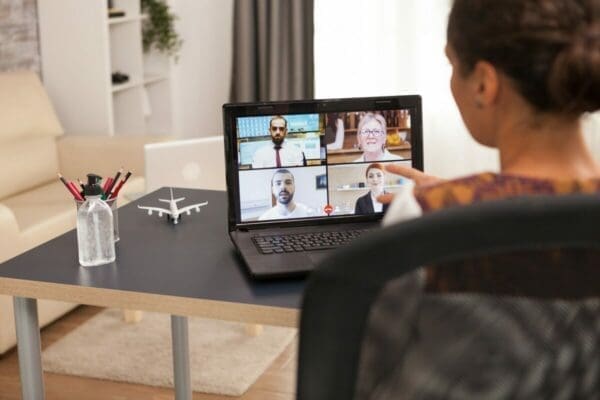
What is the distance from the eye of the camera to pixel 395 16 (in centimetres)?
443

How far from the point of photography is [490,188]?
3.22 feet

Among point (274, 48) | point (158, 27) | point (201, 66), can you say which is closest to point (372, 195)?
point (274, 48)

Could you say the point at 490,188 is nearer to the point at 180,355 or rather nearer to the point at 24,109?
the point at 180,355

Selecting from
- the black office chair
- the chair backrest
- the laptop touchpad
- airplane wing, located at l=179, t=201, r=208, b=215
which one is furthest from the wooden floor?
the black office chair

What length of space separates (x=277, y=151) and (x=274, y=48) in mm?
2824

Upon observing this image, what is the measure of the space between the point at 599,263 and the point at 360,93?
379 cm

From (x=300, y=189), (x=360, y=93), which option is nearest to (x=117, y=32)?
(x=360, y=93)

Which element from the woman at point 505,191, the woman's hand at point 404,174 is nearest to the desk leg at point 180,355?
the woman's hand at point 404,174

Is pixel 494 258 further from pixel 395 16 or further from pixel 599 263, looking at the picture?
pixel 395 16

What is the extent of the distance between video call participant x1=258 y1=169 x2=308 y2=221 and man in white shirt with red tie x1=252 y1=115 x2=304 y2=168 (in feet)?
0.08

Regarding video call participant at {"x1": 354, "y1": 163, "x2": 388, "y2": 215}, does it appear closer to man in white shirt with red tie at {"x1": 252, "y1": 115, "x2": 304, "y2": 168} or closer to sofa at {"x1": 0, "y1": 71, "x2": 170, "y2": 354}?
man in white shirt with red tie at {"x1": 252, "y1": 115, "x2": 304, "y2": 168}

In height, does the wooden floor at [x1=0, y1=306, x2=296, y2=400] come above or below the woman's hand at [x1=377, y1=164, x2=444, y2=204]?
below

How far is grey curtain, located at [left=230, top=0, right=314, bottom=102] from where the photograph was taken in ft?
15.1

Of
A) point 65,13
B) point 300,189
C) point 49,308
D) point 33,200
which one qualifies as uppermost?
point 65,13
